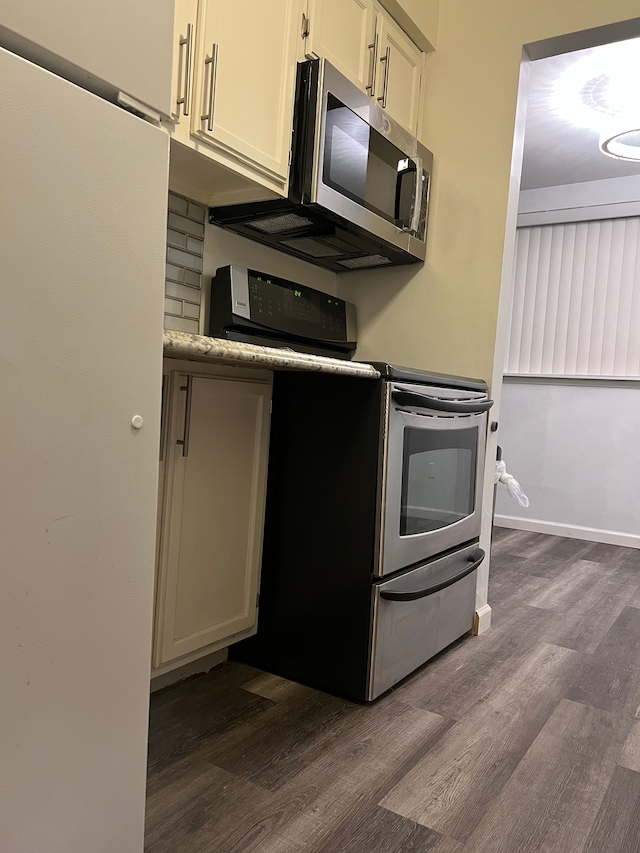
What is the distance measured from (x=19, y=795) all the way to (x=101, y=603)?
24cm

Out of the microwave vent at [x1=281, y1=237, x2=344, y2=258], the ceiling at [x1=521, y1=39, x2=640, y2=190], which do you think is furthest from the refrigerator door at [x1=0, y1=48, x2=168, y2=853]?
the ceiling at [x1=521, y1=39, x2=640, y2=190]

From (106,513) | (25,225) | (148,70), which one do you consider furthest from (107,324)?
(148,70)

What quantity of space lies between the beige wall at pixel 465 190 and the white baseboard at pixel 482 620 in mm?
906

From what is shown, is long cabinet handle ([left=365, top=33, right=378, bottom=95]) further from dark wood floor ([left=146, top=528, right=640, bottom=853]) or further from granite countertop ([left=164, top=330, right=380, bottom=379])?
dark wood floor ([left=146, top=528, right=640, bottom=853])

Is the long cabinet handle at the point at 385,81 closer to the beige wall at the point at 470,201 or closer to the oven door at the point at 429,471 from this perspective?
the beige wall at the point at 470,201

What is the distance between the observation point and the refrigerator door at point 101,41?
74 centimetres

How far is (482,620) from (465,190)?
1.63 meters

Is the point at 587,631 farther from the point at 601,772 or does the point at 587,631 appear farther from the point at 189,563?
the point at 189,563

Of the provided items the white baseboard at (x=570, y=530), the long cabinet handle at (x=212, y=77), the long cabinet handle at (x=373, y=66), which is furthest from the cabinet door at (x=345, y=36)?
the white baseboard at (x=570, y=530)

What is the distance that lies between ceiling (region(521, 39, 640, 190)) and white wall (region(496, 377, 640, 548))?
4.61 ft

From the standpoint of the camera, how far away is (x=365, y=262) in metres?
2.45

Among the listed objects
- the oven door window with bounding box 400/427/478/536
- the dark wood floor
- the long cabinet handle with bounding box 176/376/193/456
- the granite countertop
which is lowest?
the dark wood floor

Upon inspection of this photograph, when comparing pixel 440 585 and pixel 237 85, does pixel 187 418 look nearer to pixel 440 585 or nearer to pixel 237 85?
pixel 237 85

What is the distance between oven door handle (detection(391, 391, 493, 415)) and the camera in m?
1.78
